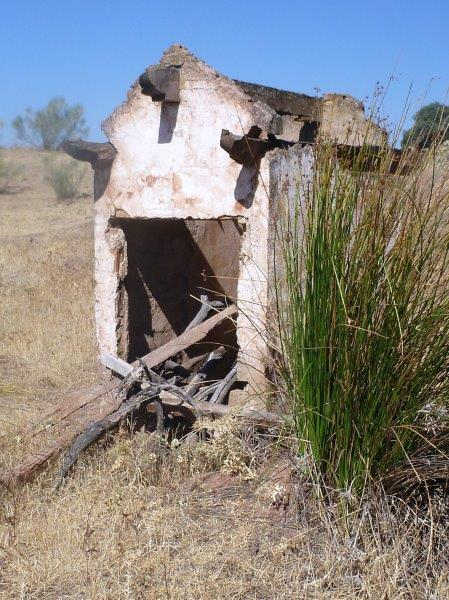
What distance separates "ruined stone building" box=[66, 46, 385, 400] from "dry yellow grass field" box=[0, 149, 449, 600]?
86 centimetres

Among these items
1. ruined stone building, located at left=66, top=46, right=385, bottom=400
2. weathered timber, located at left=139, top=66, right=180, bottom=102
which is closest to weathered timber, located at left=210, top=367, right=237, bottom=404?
ruined stone building, located at left=66, top=46, right=385, bottom=400

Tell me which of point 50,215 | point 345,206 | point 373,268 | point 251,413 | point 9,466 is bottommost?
point 50,215

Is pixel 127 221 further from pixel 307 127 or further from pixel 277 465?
pixel 277 465

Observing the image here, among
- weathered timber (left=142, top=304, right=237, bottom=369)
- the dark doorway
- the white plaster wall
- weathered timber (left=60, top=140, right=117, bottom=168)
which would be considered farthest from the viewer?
the dark doorway

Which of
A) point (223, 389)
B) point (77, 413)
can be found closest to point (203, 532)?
point (77, 413)

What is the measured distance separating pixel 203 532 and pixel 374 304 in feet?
5.30

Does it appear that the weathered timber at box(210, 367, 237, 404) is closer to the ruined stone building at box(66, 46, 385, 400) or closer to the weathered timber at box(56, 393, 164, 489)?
the ruined stone building at box(66, 46, 385, 400)

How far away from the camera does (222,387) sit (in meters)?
6.51

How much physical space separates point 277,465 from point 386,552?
1040 millimetres

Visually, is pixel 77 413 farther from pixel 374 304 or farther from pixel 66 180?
pixel 66 180

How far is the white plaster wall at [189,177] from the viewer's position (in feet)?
19.7

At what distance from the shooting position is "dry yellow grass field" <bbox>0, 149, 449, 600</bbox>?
388 cm

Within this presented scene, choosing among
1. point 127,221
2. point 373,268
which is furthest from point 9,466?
point 373,268

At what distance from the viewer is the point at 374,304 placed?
388 cm
